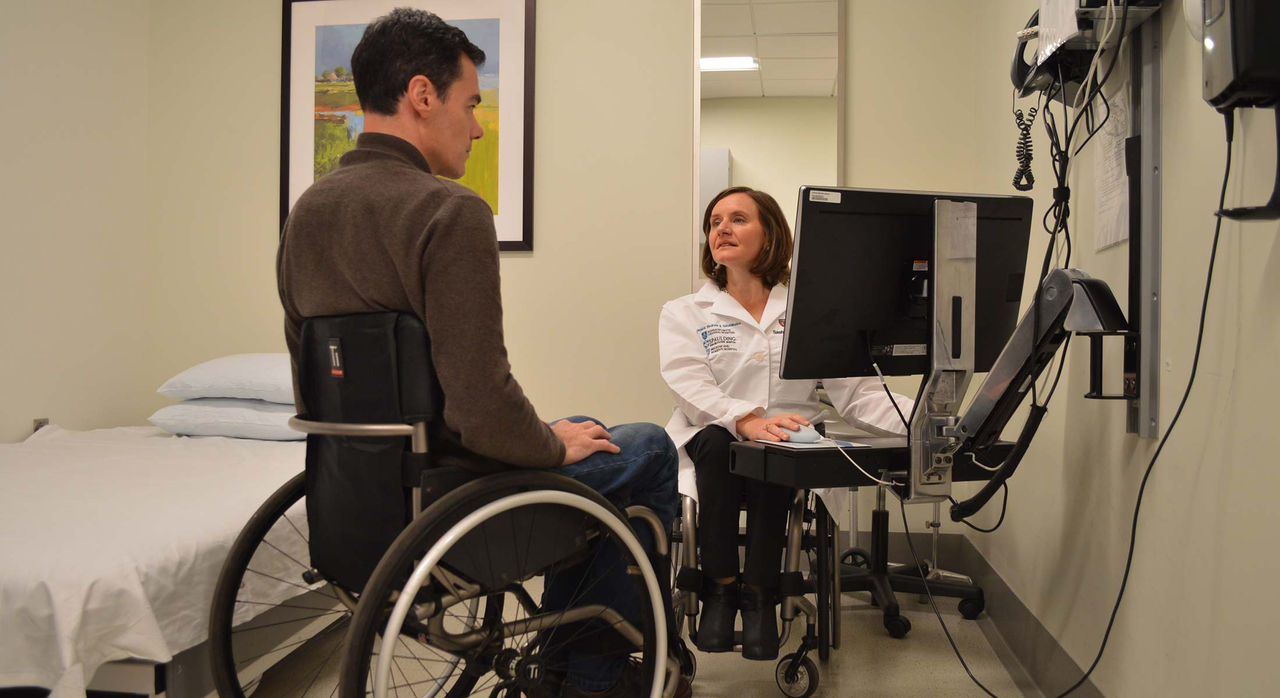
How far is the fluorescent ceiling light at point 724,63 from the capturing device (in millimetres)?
3223

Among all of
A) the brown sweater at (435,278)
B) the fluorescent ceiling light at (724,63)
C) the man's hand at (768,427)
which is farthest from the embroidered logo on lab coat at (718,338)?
the fluorescent ceiling light at (724,63)

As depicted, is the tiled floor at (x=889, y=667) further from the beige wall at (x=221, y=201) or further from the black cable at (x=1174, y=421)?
the beige wall at (x=221, y=201)

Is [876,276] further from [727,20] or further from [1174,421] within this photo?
[727,20]

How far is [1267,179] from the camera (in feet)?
3.68

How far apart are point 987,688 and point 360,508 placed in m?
1.65

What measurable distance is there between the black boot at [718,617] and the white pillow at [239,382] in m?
1.61

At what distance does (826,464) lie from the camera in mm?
1553

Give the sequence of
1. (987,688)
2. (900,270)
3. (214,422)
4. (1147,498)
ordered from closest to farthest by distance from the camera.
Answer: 1. (1147,498)
2. (900,270)
3. (987,688)
4. (214,422)

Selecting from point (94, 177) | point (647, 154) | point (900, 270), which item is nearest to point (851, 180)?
point (647, 154)

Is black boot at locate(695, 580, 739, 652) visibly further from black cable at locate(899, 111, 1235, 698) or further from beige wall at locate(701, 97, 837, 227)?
beige wall at locate(701, 97, 837, 227)

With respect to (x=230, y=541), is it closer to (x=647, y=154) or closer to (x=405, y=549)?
(x=405, y=549)

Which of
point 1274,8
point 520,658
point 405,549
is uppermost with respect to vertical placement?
point 1274,8

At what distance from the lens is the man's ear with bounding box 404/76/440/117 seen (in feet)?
4.72

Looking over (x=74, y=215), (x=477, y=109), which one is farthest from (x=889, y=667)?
(x=74, y=215)
